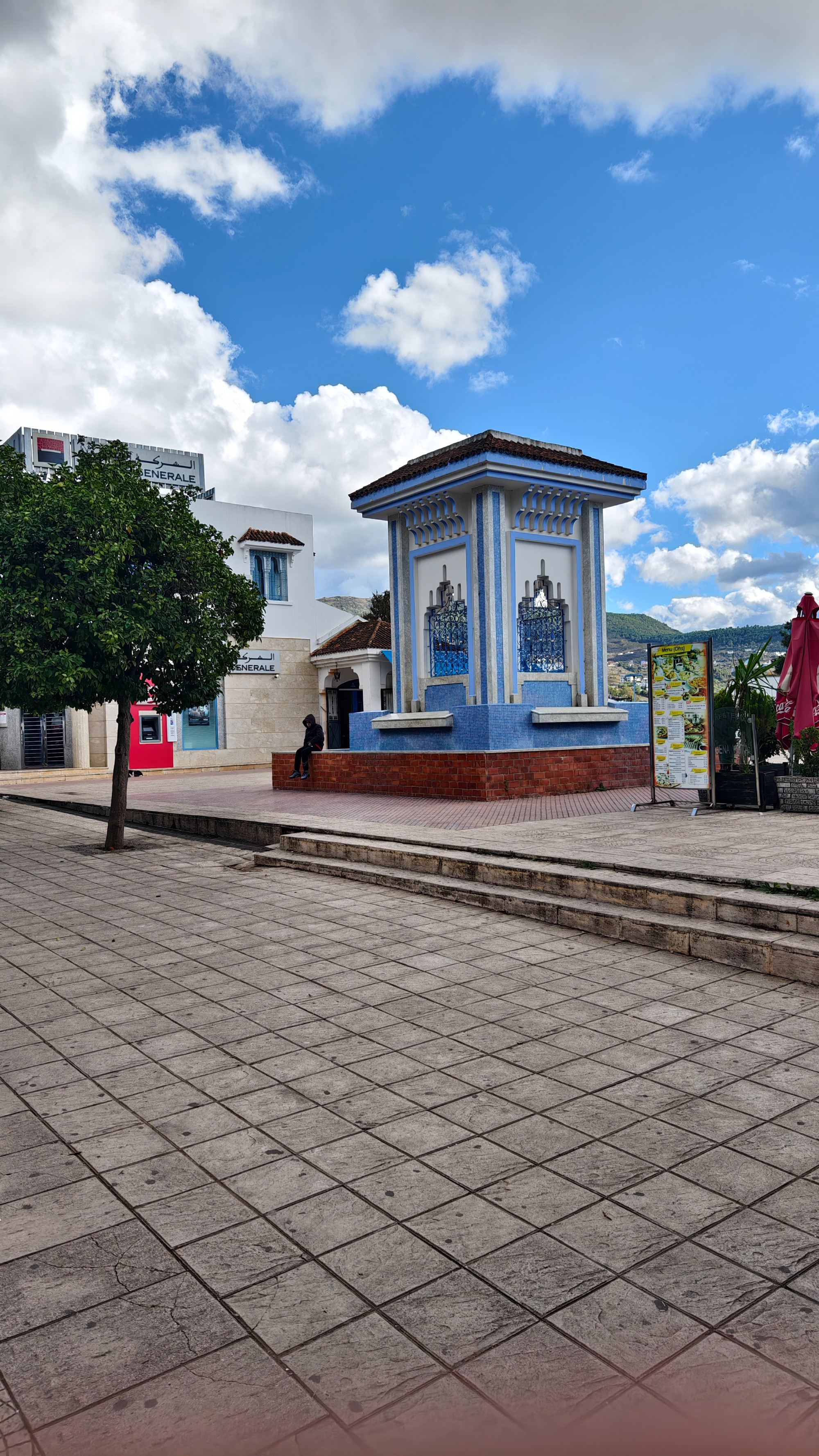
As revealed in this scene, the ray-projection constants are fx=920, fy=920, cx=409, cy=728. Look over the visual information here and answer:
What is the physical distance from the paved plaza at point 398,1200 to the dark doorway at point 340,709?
29.0 m

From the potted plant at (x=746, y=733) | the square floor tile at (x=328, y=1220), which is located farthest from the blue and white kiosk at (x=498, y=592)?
the square floor tile at (x=328, y=1220)

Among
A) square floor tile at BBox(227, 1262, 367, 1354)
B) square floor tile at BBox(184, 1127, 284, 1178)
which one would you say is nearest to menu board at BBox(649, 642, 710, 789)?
square floor tile at BBox(184, 1127, 284, 1178)

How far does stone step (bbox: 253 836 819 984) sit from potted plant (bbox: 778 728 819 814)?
4.60 meters

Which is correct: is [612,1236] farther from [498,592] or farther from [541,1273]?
[498,592]

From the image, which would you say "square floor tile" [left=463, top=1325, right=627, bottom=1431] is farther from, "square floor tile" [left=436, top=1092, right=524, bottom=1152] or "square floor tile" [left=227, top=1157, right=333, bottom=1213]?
"square floor tile" [left=436, top=1092, right=524, bottom=1152]

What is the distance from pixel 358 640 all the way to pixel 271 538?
490 centimetres

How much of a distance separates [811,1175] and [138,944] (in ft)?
15.1

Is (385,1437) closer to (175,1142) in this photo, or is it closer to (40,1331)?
(40,1331)

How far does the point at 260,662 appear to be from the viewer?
3350 centimetres

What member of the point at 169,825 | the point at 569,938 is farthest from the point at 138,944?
the point at 169,825

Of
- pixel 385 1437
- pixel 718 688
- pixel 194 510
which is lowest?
pixel 385 1437

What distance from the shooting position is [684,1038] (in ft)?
13.6

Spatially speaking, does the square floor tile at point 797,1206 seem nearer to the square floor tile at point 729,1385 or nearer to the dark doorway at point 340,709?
the square floor tile at point 729,1385

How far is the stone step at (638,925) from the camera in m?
5.07
